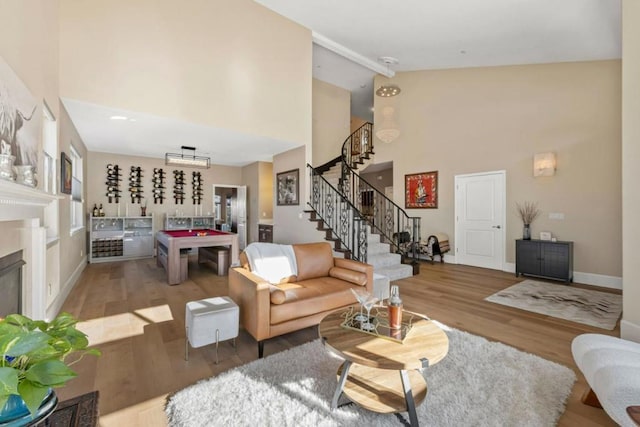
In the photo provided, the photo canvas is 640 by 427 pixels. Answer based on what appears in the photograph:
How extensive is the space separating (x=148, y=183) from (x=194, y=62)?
4.79 m

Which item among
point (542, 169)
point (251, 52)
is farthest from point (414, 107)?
point (251, 52)

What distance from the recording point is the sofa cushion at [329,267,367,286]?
10.6 feet

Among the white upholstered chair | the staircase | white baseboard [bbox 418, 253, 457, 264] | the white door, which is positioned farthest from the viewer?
white baseboard [bbox 418, 253, 457, 264]

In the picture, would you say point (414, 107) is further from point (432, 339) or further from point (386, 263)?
point (432, 339)

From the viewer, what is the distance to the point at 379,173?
10.8 m

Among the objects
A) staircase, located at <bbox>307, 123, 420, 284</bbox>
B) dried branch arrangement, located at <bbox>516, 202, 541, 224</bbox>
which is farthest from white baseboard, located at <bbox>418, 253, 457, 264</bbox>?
dried branch arrangement, located at <bbox>516, 202, 541, 224</bbox>

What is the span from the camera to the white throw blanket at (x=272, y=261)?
3062mm

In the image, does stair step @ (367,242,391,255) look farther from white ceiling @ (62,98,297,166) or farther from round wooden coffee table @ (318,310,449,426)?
round wooden coffee table @ (318,310,449,426)

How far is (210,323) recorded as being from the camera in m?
2.40

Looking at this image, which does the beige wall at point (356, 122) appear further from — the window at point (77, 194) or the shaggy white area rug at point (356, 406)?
the shaggy white area rug at point (356, 406)

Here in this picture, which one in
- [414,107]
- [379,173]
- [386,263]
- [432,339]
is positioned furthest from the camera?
[379,173]

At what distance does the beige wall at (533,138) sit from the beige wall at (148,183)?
19.4 ft

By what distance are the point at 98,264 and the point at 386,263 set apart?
6.60 meters

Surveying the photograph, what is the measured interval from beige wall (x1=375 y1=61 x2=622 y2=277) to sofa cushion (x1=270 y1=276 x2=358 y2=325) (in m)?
Result: 4.75
